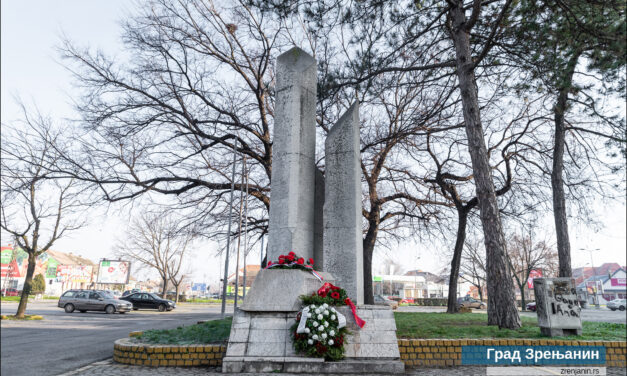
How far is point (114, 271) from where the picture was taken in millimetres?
44312

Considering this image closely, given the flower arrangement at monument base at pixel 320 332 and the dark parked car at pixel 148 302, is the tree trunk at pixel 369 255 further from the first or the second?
the dark parked car at pixel 148 302

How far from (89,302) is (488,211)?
2323 centimetres

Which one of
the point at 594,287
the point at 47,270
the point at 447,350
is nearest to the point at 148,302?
the point at 447,350

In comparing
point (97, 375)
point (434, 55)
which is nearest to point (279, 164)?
point (97, 375)

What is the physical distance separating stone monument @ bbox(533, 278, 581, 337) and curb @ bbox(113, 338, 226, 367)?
6726 mm

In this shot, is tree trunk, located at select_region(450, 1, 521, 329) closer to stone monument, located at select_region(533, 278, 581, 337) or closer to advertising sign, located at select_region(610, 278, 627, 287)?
stone monument, located at select_region(533, 278, 581, 337)

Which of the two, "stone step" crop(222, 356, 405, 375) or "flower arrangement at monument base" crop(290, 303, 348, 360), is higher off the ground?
"flower arrangement at monument base" crop(290, 303, 348, 360)

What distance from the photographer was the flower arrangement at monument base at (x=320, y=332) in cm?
581

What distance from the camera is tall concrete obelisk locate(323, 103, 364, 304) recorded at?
8086 mm

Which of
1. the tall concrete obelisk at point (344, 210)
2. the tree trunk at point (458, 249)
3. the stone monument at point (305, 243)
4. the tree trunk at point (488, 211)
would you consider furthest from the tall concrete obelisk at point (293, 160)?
the tree trunk at point (458, 249)

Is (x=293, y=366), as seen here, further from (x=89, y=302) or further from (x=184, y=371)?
(x=89, y=302)

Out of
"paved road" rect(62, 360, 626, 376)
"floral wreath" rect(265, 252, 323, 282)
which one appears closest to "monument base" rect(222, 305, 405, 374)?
"paved road" rect(62, 360, 626, 376)

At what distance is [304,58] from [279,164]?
2.77 meters

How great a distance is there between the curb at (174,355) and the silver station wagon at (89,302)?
1950 centimetres
